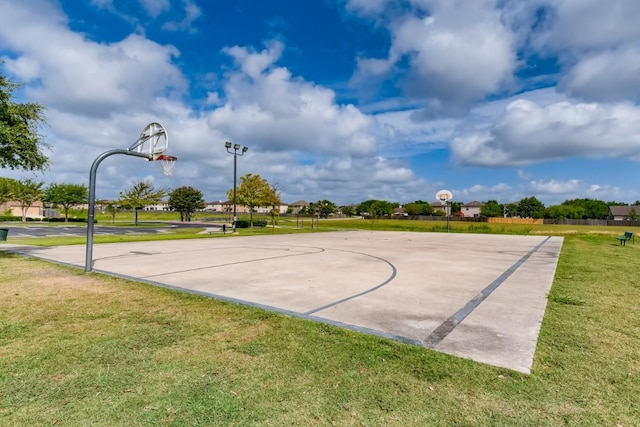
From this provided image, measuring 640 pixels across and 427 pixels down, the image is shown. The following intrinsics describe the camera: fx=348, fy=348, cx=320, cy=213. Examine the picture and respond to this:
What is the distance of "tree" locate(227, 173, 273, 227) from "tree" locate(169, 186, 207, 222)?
77.6ft

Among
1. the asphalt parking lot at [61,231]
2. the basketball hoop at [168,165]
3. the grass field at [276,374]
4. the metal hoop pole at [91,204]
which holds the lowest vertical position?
the asphalt parking lot at [61,231]

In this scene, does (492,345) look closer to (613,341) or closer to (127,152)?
(613,341)

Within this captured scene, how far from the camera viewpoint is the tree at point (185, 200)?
→ 55.2 metres

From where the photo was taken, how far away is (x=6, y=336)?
4133 millimetres

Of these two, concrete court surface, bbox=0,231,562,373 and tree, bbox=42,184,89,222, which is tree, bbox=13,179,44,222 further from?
concrete court surface, bbox=0,231,562,373

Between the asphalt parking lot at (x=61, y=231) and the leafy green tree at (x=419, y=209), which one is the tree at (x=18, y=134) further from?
the leafy green tree at (x=419, y=209)

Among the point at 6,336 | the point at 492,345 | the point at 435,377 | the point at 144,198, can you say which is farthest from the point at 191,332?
the point at 144,198

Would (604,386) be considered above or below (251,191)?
below

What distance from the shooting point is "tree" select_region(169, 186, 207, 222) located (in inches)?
2174

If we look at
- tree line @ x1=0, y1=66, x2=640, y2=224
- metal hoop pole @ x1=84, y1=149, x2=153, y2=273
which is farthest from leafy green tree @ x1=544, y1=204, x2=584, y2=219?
metal hoop pole @ x1=84, y1=149, x2=153, y2=273

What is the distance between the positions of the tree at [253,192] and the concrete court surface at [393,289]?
2175cm

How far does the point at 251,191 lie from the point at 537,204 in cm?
11988

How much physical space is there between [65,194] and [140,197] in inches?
429

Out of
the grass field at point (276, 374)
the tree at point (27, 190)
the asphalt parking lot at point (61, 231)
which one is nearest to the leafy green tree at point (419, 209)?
the tree at point (27, 190)
